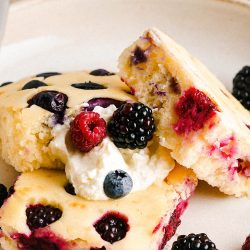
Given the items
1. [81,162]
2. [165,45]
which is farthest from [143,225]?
[165,45]

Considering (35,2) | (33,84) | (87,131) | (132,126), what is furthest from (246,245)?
(35,2)

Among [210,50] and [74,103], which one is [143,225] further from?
[210,50]

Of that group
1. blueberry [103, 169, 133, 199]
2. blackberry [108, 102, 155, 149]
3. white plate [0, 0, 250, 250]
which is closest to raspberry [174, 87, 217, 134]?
blackberry [108, 102, 155, 149]

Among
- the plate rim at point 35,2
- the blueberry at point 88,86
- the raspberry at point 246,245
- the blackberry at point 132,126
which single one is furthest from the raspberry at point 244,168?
the plate rim at point 35,2

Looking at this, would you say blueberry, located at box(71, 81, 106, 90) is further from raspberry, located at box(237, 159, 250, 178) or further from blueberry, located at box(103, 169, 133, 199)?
raspberry, located at box(237, 159, 250, 178)

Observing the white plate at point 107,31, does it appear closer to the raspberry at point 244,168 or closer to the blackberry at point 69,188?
the raspberry at point 244,168
